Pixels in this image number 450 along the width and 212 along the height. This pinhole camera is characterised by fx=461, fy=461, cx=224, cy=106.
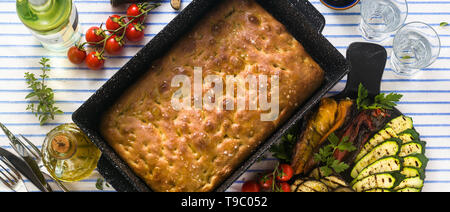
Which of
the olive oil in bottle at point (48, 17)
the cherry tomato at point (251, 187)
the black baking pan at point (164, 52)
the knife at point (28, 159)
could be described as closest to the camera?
the black baking pan at point (164, 52)

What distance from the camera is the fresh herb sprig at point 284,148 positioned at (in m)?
2.88

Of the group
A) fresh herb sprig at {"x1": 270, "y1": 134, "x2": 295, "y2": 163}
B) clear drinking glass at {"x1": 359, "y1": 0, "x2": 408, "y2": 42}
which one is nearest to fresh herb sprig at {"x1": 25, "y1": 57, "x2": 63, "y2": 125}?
fresh herb sprig at {"x1": 270, "y1": 134, "x2": 295, "y2": 163}

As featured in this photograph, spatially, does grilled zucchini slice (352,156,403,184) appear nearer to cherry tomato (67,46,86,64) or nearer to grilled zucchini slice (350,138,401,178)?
grilled zucchini slice (350,138,401,178)

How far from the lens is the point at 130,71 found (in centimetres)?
265

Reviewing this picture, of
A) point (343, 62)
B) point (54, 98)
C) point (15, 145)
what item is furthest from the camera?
point (54, 98)

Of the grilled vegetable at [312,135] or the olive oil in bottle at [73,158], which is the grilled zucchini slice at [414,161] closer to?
the grilled vegetable at [312,135]

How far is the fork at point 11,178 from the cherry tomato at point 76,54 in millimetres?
743

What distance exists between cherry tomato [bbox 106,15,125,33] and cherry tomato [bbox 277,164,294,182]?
4.47 ft

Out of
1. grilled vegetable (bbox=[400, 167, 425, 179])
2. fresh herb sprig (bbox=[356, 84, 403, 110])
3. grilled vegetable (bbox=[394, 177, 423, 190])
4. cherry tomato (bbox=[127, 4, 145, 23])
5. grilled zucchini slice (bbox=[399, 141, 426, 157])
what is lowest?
grilled vegetable (bbox=[394, 177, 423, 190])

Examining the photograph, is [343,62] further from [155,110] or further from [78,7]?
[78,7]

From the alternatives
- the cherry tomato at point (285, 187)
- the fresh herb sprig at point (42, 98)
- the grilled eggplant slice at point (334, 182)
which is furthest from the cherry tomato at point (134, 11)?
the grilled eggplant slice at point (334, 182)

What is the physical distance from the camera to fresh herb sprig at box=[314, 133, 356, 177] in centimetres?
278

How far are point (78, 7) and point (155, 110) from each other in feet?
3.33
